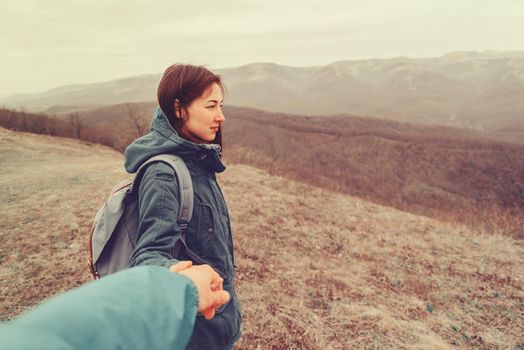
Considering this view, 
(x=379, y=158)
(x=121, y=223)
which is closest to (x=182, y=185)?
(x=121, y=223)

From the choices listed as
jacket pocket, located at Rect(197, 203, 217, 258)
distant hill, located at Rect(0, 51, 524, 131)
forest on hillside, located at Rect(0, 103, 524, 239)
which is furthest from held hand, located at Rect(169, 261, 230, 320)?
distant hill, located at Rect(0, 51, 524, 131)

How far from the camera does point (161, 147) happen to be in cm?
146

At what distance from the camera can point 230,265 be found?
1.76 m

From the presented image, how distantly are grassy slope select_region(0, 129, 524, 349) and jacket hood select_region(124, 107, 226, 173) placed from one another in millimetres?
3026

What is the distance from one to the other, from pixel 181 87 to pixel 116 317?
3.99 ft

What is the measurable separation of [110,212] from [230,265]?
67 centimetres

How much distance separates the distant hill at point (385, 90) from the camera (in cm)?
8721

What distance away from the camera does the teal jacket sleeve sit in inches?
16.8

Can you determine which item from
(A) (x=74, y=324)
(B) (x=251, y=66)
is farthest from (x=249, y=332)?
(B) (x=251, y=66)

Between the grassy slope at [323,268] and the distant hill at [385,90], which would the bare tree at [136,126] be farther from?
the distant hill at [385,90]

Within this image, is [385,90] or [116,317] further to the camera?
[385,90]

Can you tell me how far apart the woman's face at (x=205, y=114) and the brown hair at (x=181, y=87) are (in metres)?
0.02

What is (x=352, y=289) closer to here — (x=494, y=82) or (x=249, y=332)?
(x=249, y=332)

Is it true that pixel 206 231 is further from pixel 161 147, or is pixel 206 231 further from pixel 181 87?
pixel 181 87
